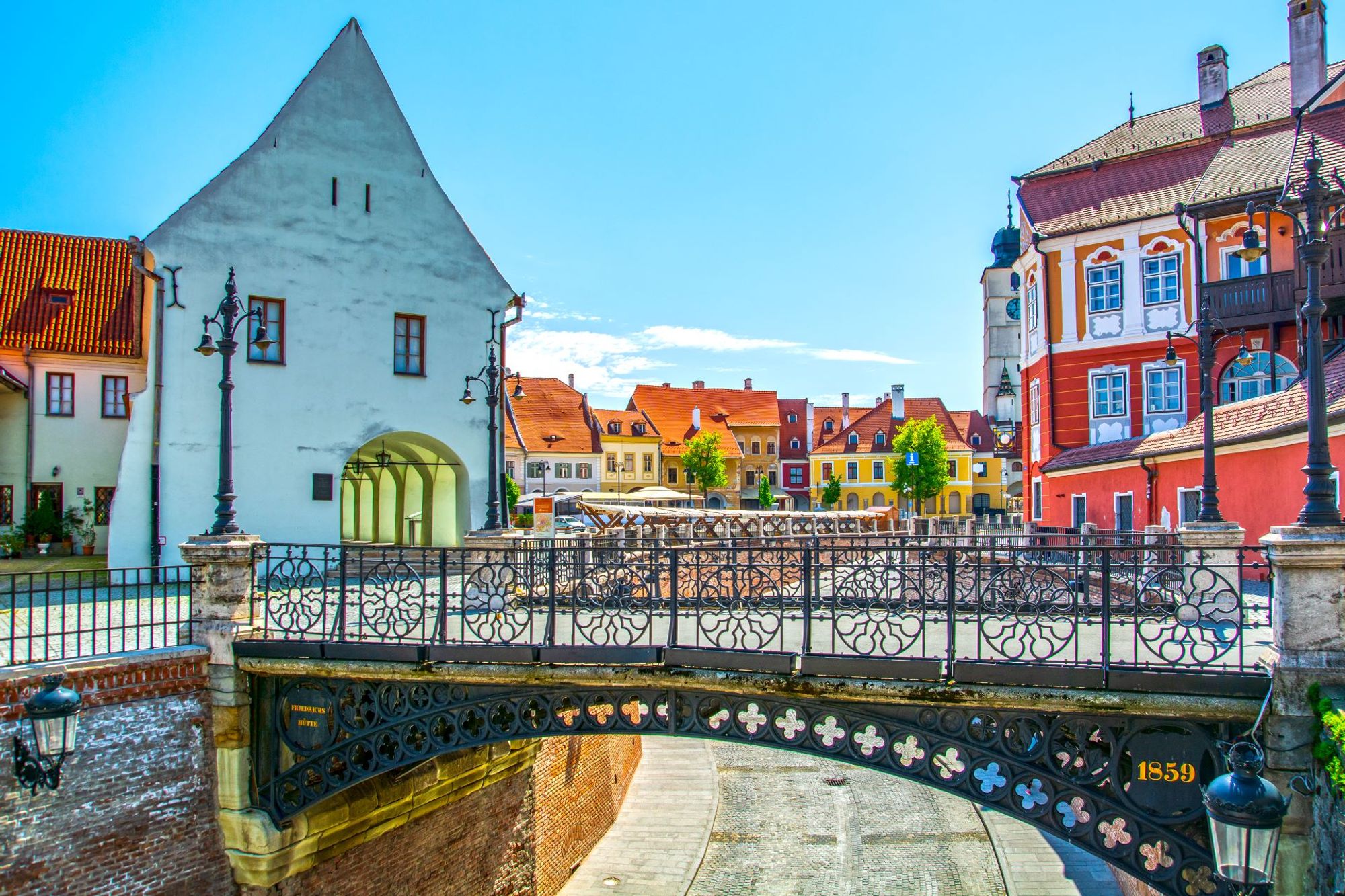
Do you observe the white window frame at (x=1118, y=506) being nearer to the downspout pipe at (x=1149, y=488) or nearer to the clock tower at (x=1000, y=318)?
the downspout pipe at (x=1149, y=488)

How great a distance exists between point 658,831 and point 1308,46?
27624mm

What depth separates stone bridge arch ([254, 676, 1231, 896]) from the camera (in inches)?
275

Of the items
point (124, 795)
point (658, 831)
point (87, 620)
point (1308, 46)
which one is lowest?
point (658, 831)

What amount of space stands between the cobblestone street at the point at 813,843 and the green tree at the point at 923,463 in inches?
1596

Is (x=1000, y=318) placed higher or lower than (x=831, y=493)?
higher

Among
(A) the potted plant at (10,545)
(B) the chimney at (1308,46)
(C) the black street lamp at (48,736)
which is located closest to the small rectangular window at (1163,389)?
(B) the chimney at (1308,46)

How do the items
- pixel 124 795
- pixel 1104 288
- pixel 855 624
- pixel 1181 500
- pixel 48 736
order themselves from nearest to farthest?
pixel 855 624 → pixel 48 736 → pixel 124 795 → pixel 1181 500 → pixel 1104 288

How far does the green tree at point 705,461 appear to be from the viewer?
6738 cm

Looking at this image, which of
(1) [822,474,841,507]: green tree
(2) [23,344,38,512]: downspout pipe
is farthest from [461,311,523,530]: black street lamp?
(1) [822,474,841,507]: green tree

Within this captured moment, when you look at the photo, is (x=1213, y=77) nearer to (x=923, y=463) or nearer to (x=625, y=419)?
(x=923, y=463)

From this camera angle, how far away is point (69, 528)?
78.0 ft

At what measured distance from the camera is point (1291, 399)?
15766 mm

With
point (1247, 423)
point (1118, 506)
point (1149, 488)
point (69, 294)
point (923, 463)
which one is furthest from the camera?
point (923, 463)

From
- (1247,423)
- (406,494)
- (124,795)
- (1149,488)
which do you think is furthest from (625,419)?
(124,795)
